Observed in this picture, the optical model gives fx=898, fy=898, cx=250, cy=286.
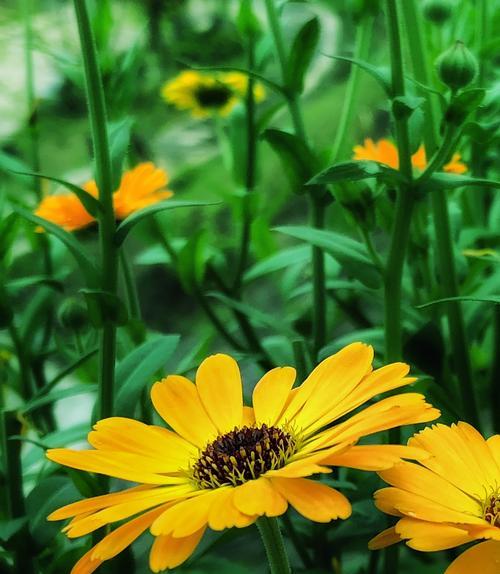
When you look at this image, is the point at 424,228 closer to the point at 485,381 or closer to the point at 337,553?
the point at 485,381

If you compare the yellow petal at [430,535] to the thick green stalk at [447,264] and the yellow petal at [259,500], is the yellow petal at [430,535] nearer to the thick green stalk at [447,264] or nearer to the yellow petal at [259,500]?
the yellow petal at [259,500]

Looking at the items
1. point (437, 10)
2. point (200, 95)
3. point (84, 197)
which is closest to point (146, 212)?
point (84, 197)

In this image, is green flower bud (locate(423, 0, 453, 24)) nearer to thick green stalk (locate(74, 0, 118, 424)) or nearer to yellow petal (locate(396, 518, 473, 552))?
thick green stalk (locate(74, 0, 118, 424))

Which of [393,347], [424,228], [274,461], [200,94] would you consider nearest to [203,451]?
[274,461]

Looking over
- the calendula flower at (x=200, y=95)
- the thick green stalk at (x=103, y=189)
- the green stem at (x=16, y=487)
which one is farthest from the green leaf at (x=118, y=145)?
the calendula flower at (x=200, y=95)

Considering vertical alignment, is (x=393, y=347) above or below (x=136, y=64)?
below

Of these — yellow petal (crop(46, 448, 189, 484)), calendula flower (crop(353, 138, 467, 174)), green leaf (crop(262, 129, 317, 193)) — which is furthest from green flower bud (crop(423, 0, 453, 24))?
yellow petal (crop(46, 448, 189, 484))

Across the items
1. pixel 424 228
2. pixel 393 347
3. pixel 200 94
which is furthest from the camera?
pixel 200 94
